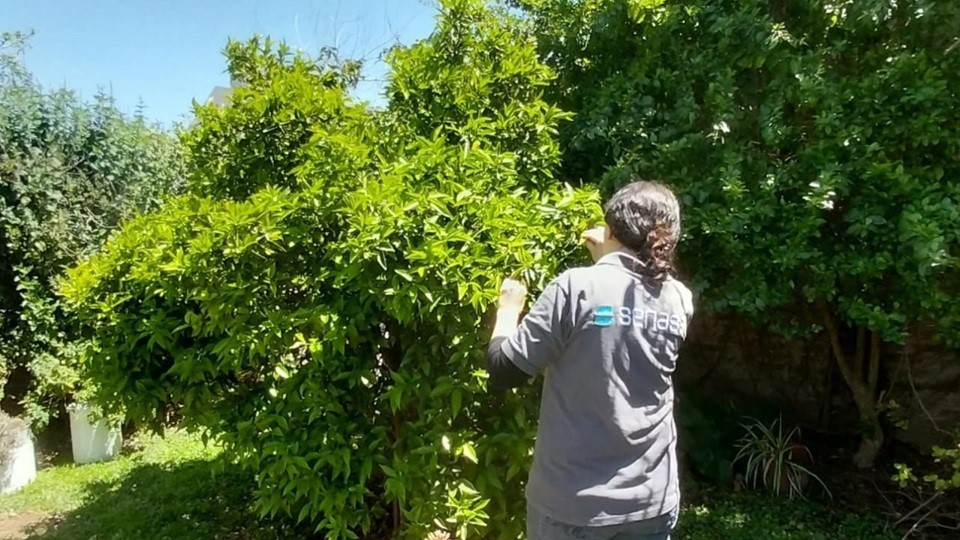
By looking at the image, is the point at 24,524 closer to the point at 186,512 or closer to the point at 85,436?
the point at 186,512

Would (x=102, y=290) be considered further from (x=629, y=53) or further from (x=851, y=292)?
(x=851, y=292)

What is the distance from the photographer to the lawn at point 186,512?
3.44 m

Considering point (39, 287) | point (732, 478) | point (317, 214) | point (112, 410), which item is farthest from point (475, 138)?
point (39, 287)

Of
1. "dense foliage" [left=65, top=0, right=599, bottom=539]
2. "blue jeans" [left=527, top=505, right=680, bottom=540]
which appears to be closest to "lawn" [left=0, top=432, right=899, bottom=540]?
"dense foliage" [left=65, top=0, right=599, bottom=539]

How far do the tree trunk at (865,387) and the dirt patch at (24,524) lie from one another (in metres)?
4.76

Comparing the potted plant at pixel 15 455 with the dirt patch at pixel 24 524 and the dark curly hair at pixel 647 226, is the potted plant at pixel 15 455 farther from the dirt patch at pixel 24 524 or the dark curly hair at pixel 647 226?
the dark curly hair at pixel 647 226

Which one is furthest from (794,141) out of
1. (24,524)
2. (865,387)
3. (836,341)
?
(24,524)

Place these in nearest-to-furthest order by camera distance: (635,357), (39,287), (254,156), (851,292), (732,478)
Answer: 1. (635,357)
2. (254,156)
3. (851,292)
4. (732,478)
5. (39,287)

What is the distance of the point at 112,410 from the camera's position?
10.2ft

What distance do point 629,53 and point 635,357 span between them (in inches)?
99.7

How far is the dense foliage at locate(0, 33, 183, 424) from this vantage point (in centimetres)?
501

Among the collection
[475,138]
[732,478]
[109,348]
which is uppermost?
[475,138]

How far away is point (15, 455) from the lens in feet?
15.0

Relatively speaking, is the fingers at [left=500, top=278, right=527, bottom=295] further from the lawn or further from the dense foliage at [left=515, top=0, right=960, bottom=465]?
the lawn
